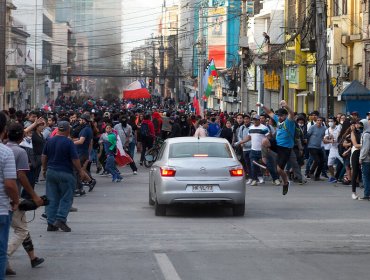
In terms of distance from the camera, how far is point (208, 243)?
13609 millimetres

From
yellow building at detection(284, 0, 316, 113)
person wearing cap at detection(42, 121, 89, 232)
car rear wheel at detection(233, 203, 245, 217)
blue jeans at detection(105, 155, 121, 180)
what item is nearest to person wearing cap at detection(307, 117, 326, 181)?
blue jeans at detection(105, 155, 121, 180)

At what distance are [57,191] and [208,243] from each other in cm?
292

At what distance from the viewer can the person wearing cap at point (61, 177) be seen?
49.4ft

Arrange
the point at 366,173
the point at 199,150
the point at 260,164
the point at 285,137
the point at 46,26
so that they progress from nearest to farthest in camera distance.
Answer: the point at 199,150, the point at 366,173, the point at 285,137, the point at 260,164, the point at 46,26

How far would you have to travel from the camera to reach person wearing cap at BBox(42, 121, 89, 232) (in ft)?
49.4

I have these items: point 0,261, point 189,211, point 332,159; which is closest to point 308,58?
point 332,159

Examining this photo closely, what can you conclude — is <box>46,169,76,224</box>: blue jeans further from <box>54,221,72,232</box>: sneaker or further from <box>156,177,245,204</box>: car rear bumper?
<box>156,177,245,204</box>: car rear bumper

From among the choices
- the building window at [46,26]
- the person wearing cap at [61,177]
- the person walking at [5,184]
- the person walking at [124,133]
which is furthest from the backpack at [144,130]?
the building window at [46,26]

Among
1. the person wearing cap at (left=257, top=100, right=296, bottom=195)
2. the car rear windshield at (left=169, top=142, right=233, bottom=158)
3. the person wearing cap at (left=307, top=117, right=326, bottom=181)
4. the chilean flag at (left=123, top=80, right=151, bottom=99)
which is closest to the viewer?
the car rear windshield at (left=169, top=142, right=233, bottom=158)

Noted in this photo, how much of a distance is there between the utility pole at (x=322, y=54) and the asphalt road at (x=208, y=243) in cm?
1195

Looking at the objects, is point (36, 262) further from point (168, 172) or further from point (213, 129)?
point (213, 129)

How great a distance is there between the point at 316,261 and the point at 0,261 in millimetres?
4734

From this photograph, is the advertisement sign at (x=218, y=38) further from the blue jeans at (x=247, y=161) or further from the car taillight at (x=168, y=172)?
the car taillight at (x=168, y=172)

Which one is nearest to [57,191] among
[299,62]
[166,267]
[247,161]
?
[166,267]
